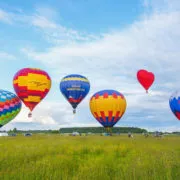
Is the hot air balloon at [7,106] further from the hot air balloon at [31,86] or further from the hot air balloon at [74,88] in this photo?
the hot air balloon at [74,88]

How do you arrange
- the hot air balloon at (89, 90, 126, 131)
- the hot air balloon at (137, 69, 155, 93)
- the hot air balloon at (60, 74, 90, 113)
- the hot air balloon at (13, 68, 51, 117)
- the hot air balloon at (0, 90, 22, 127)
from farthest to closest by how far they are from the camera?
1. the hot air balloon at (0, 90, 22, 127)
2. the hot air balloon at (89, 90, 126, 131)
3. the hot air balloon at (60, 74, 90, 113)
4. the hot air balloon at (137, 69, 155, 93)
5. the hot air balloon at (13, 68, 51, 117)

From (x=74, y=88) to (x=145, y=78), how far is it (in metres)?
12.3

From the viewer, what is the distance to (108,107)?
169 feet

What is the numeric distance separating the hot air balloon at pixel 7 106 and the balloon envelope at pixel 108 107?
1461 cm

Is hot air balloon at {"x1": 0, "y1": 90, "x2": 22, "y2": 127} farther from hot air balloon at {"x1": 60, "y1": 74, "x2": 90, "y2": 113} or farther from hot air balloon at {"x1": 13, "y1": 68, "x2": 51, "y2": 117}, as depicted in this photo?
hot air balloon at {"x1": 60, "y1": 74, "x2": 90, "y2": 113}

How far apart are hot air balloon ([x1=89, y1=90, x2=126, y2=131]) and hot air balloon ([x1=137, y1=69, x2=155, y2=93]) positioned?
6.63m

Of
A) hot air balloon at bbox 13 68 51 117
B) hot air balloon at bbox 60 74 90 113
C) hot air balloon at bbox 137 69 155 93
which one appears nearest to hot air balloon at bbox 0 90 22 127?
hot air balloon at bbox 13 68 51 117

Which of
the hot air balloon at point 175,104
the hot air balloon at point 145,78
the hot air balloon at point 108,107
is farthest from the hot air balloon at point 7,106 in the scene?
the hot air balloon at point 175,104

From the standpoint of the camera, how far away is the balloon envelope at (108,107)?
2029 inches

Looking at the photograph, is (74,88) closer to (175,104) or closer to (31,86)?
(31,86)

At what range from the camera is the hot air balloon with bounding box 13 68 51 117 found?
152 ft

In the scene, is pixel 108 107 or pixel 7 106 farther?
pixel 7 106

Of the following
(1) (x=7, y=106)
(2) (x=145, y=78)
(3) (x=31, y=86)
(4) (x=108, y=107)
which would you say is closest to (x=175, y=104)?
(2) (x=145, y=78)

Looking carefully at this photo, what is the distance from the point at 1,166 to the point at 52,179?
162 inches
